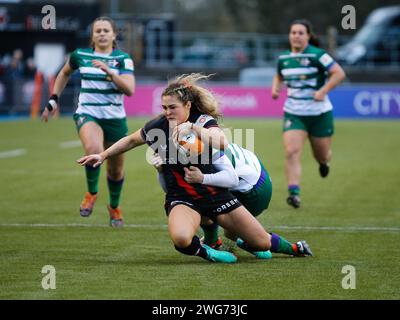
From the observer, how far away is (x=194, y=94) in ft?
27.4

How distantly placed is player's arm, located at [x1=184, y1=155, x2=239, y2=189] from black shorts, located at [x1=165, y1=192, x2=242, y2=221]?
0.10 meters

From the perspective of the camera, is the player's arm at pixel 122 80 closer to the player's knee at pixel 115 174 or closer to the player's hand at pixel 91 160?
the player's knee at pixel 115 174

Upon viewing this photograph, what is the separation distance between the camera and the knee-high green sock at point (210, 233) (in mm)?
8836

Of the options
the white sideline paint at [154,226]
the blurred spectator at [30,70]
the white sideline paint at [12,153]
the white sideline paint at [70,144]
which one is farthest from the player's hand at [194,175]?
the blurred spectator at [30,70]

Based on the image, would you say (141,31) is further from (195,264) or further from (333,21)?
(195,264)

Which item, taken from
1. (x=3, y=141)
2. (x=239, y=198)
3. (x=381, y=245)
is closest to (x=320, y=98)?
(x=381, y=245)

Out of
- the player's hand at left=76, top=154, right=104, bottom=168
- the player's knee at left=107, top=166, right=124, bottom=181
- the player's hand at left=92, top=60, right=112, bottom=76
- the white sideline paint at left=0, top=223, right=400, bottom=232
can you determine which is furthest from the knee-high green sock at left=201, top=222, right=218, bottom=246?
the player's knee at left=107, top=166, right=124, bottom=181

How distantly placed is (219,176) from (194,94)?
0.71 metres

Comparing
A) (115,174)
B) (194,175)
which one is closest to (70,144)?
(115,174)

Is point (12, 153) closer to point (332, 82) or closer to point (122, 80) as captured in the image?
point (332, 82)

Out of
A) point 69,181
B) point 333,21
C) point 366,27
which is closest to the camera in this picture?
point 69,181

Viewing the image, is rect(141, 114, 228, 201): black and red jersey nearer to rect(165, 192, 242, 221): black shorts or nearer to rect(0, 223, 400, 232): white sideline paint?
rect(165, 192, 242, 221): black shorts

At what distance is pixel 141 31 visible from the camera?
40.6m
